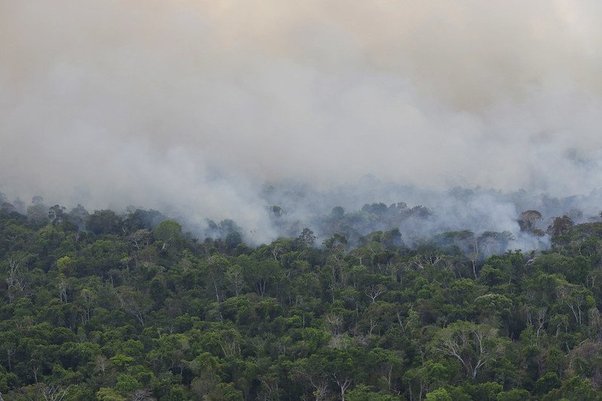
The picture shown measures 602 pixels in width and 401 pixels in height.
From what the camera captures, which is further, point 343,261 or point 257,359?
point 343,261

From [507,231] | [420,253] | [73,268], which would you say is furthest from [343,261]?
[73,268]

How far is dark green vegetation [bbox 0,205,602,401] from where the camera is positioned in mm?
46562

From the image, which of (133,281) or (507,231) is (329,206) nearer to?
(507,231)

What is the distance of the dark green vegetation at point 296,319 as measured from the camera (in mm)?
46562

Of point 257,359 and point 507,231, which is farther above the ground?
point 507,231

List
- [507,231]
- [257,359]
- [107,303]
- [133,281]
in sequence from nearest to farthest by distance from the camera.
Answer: [257,359]
[107,303]
[133,281]
[507,231]

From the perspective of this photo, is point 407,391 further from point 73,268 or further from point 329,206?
point 329,206

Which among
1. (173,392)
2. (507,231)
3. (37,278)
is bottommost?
(173,392)

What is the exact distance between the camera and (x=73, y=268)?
227 feet

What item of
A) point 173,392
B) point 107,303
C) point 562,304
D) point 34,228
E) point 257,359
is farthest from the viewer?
point 34,228

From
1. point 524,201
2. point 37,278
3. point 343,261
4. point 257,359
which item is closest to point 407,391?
point 257,359

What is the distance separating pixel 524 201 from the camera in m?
84.2

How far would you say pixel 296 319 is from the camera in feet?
184

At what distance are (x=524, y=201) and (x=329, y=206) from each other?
60.4 feet
